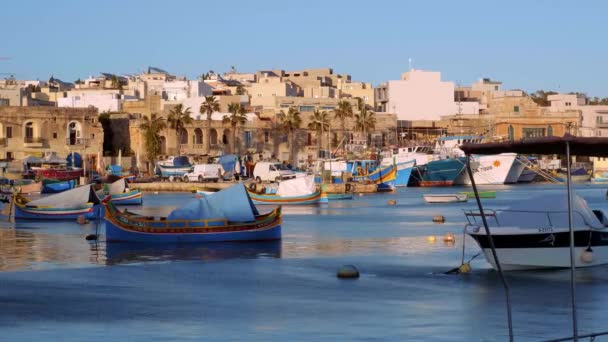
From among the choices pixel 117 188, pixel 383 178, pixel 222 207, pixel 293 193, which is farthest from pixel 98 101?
pixel 222 207

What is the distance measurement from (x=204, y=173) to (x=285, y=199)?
99.2ft

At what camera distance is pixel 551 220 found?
93.0ft

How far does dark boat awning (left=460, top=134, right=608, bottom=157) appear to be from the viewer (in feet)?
43.5

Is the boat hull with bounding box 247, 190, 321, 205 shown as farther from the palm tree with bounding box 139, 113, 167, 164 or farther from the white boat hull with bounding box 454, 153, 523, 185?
the palm tree with bounding box 139, 113, 167, 164

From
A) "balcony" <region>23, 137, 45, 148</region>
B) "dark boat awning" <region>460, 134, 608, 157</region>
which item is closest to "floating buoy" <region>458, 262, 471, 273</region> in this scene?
"dark boat awning" <region>460, 134, 608, 157</region>

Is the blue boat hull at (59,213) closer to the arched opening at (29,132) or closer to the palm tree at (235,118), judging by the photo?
the arched opening at (29,132)

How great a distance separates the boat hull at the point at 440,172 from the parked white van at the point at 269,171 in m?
13.5

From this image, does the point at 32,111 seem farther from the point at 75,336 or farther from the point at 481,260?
the point at 75,336

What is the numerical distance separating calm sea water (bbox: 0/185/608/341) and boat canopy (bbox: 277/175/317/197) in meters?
25.2

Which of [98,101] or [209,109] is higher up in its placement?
[98,101]

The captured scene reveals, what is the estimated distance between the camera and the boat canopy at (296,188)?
68.1m

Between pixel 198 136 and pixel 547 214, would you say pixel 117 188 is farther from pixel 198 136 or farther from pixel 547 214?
pixel 198 136

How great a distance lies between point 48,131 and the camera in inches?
3962

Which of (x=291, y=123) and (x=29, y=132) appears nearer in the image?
(x=29, y=132)
